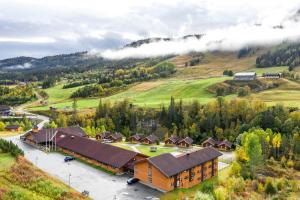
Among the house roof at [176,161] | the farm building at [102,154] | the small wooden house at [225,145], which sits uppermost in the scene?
the house roof at [176,161]

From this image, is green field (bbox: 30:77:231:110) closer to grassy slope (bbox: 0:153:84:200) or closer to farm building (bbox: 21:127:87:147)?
farm building (bbox: 21:127:87:147)

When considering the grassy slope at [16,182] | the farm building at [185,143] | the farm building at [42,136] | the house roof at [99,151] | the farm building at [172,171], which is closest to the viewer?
the grassy slope at [16,182]

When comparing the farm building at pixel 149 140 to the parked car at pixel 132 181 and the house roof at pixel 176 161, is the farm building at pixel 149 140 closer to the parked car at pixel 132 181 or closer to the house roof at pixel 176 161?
the house roof at pixel 176 161

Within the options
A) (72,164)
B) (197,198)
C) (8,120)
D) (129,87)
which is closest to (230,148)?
(72,164)

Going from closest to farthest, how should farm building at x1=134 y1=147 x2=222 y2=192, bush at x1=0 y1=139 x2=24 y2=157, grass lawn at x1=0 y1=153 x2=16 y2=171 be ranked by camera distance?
grass lawn at x1=0 y1=153 x2=16 y2=171
farm building at x1=134 y1=147 x2=222 y2=192
bush at x1=0 y1=139 x2=24 y2=157

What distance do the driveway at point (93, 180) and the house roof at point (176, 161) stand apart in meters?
3.72

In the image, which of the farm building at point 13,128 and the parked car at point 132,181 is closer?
the parked car at point 132,181

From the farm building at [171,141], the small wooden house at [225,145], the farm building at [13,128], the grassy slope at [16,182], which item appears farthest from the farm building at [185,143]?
the farm building at [13,128]

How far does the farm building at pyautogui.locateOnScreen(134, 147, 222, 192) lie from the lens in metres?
50.8

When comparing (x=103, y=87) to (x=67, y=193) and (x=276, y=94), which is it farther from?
(x=67, y=193)

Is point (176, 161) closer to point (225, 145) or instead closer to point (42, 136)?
point (225, 145)

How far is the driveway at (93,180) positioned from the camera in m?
48.7

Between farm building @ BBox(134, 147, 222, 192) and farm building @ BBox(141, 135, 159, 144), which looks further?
farm building @ BBox(141, 135, 159, 144)

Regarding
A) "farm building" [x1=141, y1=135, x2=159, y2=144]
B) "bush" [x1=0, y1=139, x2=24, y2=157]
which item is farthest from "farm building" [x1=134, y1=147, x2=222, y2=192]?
"farm building" [x1=141, y1=135, x2=159, y2=144]
